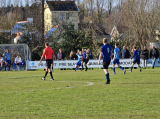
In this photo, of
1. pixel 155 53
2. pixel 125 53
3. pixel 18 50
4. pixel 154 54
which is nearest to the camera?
pixel 155 53

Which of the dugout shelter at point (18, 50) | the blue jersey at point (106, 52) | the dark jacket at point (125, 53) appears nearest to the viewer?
the blue jersey at point (106, 52)

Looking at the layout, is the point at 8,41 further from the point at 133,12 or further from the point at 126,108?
the point at 126,108

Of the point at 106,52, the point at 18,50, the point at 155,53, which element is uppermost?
the point at 18,50

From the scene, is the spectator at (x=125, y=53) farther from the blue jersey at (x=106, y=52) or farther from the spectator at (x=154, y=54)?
the blue jersey at (x=106, y=52)

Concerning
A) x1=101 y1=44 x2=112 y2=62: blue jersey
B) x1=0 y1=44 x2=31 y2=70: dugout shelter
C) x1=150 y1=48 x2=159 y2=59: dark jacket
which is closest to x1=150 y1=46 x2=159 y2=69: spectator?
x1=150 y1=48 x2=159 y2=59: dark jacket

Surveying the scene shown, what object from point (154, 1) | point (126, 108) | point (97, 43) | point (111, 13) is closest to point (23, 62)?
point (97, 43)

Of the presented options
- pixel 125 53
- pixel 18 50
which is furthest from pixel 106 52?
pixel 18 50

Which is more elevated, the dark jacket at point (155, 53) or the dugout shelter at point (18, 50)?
the dugout shelter at point (18, 50)

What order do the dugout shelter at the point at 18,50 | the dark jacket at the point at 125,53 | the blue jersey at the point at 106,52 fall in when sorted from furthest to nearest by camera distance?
1. the dugout shelter at the point at 18,50
2. the dark jacket at the point at 125,53
3. the blue jersey at the point at 106,52

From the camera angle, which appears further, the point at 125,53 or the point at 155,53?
the point at 125,53

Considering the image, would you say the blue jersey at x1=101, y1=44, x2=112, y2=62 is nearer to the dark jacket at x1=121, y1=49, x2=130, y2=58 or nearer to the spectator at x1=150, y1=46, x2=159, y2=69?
the dark jacket at x1=121, y1=49, x2=130, y2=58

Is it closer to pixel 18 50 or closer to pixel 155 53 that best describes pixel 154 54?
pixel 155 53

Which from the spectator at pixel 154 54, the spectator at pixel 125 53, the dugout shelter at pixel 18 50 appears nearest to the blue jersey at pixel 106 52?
the spectator at pixel 125 53

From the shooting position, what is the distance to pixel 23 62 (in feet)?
105
